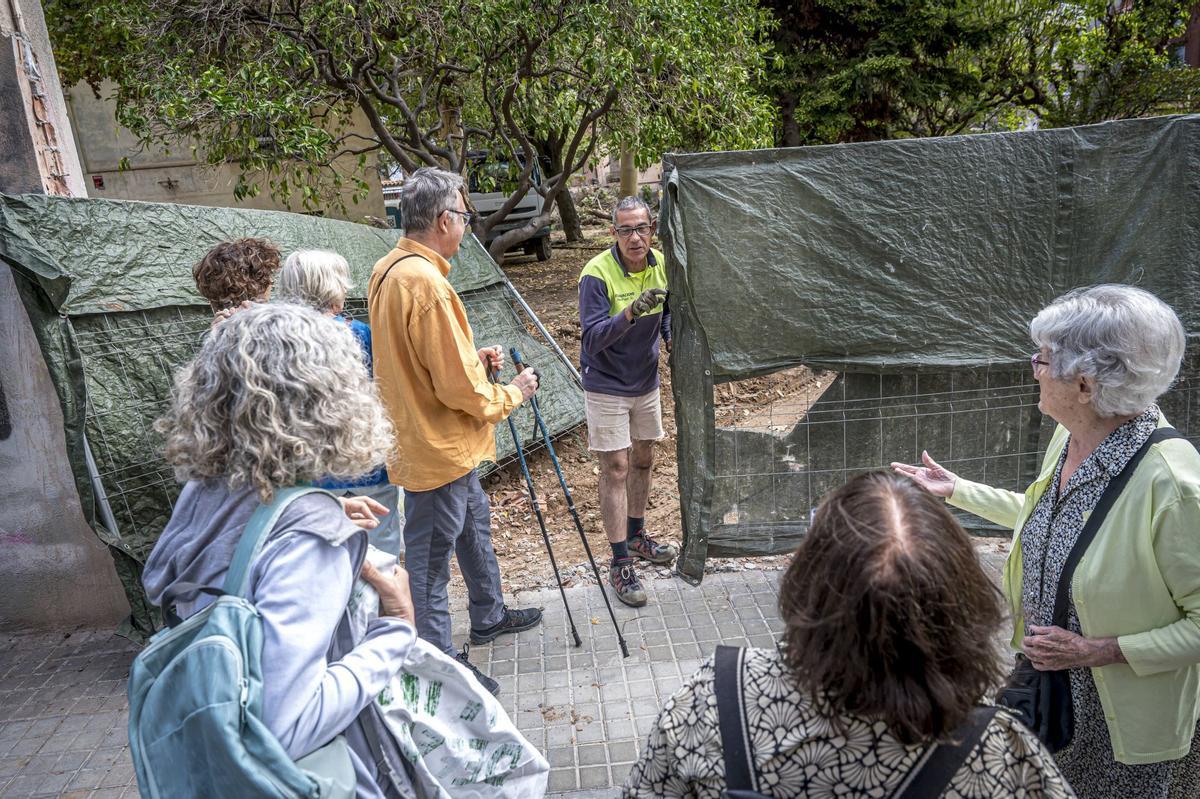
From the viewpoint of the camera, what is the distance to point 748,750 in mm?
1310

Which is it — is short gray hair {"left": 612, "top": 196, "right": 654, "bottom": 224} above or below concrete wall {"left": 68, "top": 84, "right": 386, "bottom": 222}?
below

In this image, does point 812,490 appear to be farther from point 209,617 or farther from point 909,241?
point 209,617

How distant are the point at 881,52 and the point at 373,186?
8818 mm

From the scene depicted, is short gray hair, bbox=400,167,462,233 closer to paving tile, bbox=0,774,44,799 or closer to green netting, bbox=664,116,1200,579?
green netting, bbox=664,116,1200,579

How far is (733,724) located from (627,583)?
3093 millimetres

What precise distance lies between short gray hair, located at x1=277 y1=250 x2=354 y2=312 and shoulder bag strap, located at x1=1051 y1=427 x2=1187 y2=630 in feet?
9.12

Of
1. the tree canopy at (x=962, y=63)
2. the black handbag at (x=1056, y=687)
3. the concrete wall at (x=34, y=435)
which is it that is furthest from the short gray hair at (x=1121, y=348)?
the tree canopy at (x=962, y=63)

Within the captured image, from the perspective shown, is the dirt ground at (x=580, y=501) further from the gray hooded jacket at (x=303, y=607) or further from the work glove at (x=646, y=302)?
the gray hooded jacket at (x=303, y=607)

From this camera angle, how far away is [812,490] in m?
4.43

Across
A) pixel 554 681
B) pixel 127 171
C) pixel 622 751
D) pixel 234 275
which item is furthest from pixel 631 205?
pixel 127 171

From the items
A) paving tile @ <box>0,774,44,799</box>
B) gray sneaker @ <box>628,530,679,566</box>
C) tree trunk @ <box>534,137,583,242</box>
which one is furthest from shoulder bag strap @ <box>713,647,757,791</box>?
tree trunk @ <box>534,137,583,242</box>

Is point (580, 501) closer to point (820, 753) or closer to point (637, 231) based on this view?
point (637, 231)

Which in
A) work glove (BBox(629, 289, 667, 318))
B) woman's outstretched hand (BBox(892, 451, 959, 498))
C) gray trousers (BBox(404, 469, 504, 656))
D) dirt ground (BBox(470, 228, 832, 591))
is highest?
work glove (BBox(629, 289, 667, 318))

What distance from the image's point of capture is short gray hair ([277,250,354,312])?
337cm
